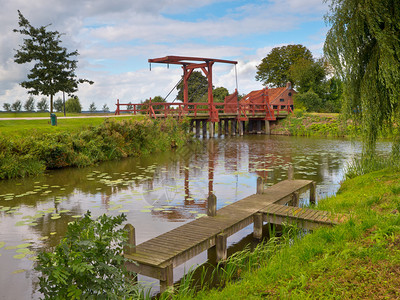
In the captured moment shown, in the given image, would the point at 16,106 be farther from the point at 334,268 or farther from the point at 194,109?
the point at 334,268

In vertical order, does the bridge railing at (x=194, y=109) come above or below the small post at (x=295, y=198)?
above

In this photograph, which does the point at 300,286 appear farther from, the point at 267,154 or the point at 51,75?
the point at 51,75

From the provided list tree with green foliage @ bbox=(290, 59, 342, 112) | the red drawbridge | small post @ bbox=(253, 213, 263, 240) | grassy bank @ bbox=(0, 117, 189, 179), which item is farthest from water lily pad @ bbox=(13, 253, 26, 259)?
tree with green foliage @ bbox=(290, 59, 342, 112)

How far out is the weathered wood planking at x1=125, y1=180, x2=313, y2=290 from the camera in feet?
15.4

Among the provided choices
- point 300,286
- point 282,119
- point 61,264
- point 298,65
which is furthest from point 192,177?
point 298,65

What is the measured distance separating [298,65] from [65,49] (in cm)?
3344

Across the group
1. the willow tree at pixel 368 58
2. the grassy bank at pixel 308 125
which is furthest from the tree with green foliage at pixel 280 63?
the willow tree at pixel 368 58

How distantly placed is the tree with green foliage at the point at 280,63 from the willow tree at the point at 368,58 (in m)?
48.8

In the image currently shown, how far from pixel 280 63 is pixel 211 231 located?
57.5 metres

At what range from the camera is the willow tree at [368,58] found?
28.9 feet

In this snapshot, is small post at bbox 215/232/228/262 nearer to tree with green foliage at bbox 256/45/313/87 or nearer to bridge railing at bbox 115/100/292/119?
bridge railing at bbox 115/100/292/119

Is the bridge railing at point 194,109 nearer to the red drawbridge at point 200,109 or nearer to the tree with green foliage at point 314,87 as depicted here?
the red drawbridge at point 200,109

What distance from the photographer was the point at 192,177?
13547 millimetres

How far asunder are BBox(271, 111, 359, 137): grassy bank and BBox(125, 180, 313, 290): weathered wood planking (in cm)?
3004
